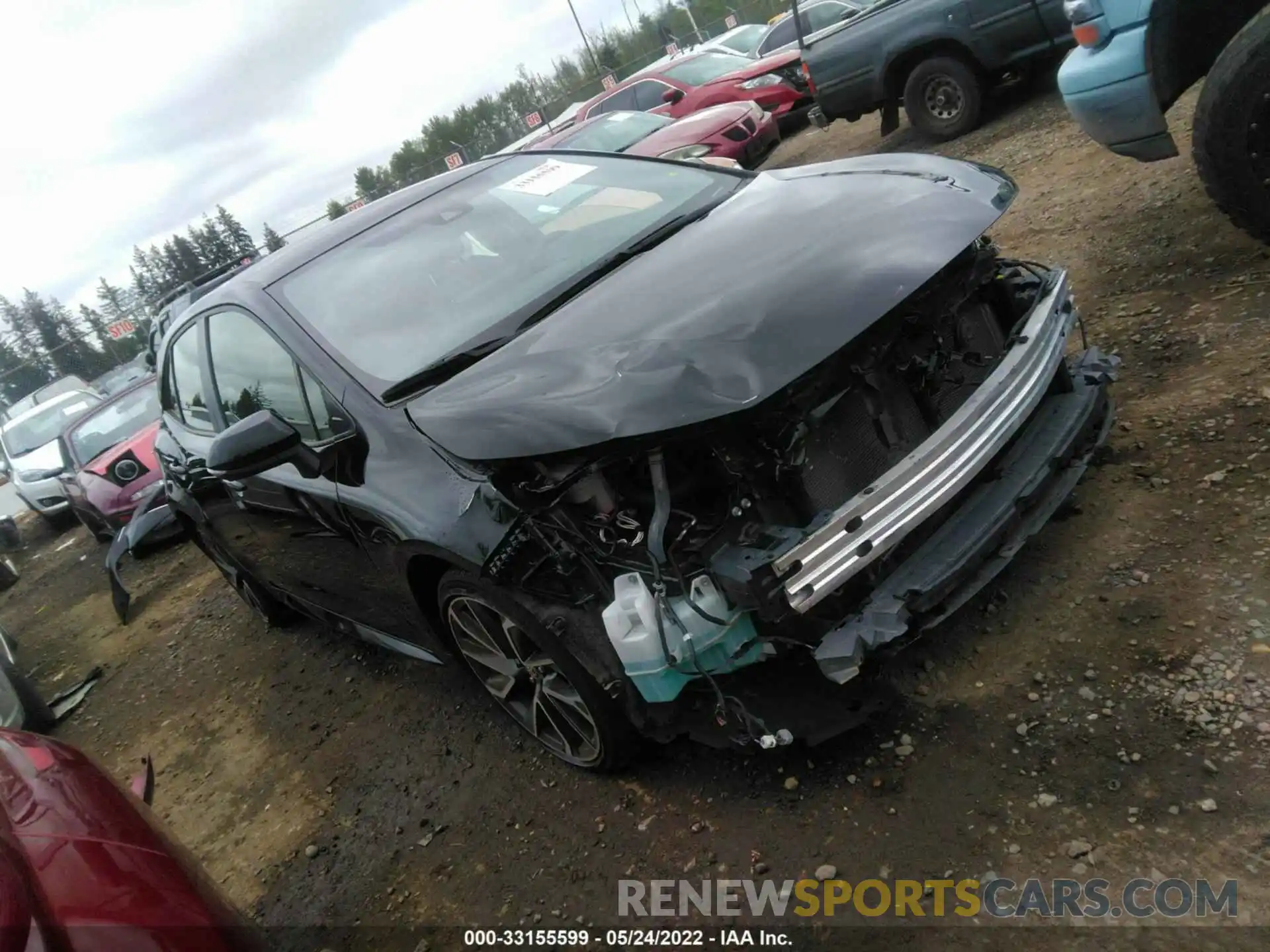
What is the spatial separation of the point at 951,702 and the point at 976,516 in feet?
1.71

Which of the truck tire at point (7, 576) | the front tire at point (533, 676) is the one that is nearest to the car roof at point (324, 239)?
the front tire at point (533, 676)

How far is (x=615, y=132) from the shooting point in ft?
33.3

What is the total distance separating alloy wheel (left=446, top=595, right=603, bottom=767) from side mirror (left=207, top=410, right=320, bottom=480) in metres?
0.70

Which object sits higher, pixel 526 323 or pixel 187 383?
pixel 187 383

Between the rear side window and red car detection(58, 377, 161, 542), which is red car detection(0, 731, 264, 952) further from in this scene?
red car detection(58, 377, 161, 542)

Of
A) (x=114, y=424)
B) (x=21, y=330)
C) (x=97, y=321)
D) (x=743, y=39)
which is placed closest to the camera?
(x=114, y=424)

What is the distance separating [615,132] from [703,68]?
300 cm

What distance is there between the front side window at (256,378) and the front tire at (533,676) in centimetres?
75

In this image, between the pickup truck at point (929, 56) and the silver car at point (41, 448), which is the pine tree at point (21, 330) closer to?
the silver car at point (41, 448)

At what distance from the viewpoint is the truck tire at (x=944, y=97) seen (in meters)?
7.24

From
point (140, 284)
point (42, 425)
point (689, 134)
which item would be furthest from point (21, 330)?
point (689, 134)

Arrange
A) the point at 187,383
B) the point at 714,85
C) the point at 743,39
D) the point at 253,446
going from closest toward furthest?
1. the point at 253,446
2. the point at 187,383
3. the point at 714,85
4. the point at 743,39

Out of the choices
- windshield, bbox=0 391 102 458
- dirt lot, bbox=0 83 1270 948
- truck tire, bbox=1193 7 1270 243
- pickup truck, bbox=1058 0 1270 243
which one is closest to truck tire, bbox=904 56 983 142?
dirt lot, bbox=0 83 1270 948

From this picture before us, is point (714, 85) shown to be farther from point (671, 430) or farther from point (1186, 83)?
point (671, 430)
